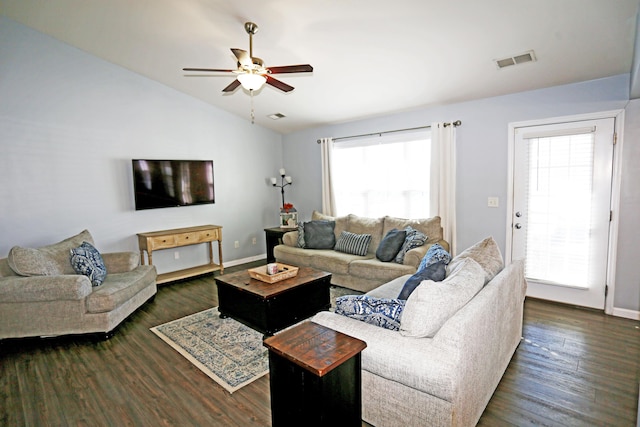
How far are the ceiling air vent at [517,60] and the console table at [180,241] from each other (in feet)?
14.2

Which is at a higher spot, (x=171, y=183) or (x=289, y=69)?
(x=289, y=69)

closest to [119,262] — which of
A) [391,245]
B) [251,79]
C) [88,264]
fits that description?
[88,264]

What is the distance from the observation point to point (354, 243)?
4.62m

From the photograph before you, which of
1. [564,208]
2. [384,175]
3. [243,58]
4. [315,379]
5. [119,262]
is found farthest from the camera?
[384,175]

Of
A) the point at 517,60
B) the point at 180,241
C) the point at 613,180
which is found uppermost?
the point at 517,60

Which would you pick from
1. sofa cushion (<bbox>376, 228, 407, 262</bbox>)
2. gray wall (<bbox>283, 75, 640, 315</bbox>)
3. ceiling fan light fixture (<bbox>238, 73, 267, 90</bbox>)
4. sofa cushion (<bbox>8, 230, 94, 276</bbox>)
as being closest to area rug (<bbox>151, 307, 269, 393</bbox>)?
sofa cushion (<bbox>8, 230, 94, 276</bbox>)

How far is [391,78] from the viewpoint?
3855 mm

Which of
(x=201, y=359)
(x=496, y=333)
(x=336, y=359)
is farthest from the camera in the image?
(x=201, y=359)

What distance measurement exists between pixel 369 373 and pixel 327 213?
13.7 ft

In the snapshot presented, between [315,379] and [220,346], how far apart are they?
1.95m

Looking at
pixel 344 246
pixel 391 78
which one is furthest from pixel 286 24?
pixel 344 246

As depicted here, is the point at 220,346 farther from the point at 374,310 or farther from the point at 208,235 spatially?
the point at 208,235

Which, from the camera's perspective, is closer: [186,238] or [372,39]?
[372,39]

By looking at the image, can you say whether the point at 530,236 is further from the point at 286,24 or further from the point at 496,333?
the point at 286,24
